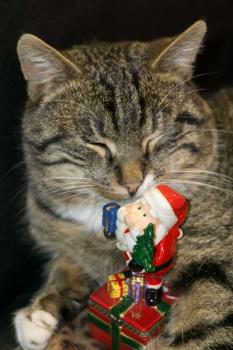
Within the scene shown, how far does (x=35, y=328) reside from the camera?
4.33 ft

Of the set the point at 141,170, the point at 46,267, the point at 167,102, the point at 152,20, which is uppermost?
the point at 152,20

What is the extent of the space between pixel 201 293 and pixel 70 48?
2.47ft

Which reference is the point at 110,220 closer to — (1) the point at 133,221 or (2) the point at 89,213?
(1) the point at 133,221

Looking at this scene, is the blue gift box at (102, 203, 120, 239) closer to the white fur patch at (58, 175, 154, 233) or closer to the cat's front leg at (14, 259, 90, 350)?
the white fur patch at (58, 175, 154, 233)

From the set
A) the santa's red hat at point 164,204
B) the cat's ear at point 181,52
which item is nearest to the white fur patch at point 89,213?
the santa's red hat at point 164,204

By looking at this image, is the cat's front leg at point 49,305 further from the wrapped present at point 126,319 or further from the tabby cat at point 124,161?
the wrapped present at point 126,319

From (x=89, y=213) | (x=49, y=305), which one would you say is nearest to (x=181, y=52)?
(x=89, y=213)

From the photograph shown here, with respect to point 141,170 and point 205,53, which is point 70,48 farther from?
point 205,53

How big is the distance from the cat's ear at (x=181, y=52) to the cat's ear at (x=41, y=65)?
208 millimetres

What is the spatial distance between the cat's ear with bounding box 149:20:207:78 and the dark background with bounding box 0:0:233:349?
33cm

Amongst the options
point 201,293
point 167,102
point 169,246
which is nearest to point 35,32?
point 167,102

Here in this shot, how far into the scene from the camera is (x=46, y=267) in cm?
168

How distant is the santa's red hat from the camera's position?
1.07 meters

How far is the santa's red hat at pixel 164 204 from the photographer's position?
1067mm
